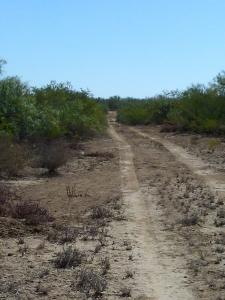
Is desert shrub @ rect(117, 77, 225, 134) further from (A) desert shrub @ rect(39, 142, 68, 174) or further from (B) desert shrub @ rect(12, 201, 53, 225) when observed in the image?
(B) desert shrub @ rect(12, 201, 53, 225)

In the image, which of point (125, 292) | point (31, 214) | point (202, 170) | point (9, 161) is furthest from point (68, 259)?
point (202, 170)

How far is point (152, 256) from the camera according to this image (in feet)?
27.4

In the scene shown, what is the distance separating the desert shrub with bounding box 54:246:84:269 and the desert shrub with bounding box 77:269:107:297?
60 cm

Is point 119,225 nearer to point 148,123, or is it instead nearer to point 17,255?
point 17,255

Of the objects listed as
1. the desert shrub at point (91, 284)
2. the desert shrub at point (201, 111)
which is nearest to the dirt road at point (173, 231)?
the desert shrub at point (91, 284)

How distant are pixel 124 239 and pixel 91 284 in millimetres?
2698

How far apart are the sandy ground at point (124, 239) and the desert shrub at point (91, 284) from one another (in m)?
0.01

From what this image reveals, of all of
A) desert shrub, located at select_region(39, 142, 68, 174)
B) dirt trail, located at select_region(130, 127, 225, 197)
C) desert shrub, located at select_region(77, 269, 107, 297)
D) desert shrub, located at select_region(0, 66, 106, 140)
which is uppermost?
desert shrub, located at select_region(0, 66, 106, 140)

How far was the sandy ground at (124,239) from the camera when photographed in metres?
6.90

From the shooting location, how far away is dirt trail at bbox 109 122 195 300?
674cm

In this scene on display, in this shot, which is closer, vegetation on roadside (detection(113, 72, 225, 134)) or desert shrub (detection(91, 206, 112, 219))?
desert shrub (detection(91, 206, 112, 219))

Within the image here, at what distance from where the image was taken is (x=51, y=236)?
378 inches

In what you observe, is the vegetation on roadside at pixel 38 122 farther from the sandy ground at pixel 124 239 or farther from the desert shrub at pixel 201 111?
the desert shrub at pixel 201 111

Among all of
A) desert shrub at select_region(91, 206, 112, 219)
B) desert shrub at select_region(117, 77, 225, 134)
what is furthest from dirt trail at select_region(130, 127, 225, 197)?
desert shrub at select_region(117, 77, 225, 134)
